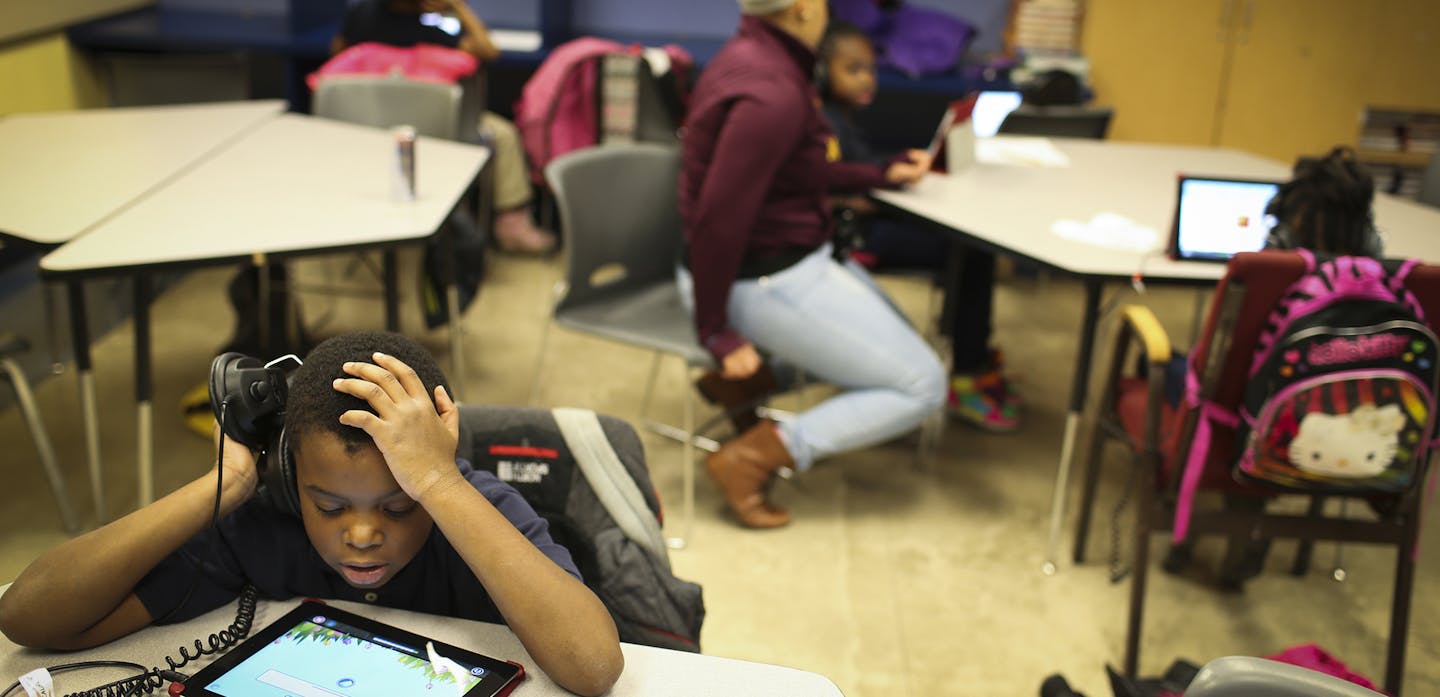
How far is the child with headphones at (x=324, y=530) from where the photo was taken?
115cm

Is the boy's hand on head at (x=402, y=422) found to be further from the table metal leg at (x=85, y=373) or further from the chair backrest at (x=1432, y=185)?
the chair backrest at (x=1432, y=185)

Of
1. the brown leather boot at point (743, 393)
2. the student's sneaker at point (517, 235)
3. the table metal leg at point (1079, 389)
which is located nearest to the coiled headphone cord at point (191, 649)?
the table metal leg at point (1079, 389)

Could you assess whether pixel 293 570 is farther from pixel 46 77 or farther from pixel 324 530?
pixel 46 77

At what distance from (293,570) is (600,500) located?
1.30ft

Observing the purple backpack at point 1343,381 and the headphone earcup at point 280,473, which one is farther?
the purple backpack at point 1343,381

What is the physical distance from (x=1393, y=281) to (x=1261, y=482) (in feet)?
1.42

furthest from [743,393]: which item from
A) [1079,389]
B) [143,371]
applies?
[143,371]

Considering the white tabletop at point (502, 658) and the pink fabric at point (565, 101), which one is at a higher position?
the pink fabric at point (565, 101)

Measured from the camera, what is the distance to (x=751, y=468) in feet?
9.41

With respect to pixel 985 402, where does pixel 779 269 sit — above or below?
above

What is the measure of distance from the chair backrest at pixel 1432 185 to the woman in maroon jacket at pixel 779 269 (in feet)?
5.31

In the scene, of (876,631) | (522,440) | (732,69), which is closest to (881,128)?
(732,69)

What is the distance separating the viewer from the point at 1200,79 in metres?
4.98

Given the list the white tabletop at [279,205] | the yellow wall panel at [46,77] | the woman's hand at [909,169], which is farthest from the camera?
the yellow wall panel at [46,77]
